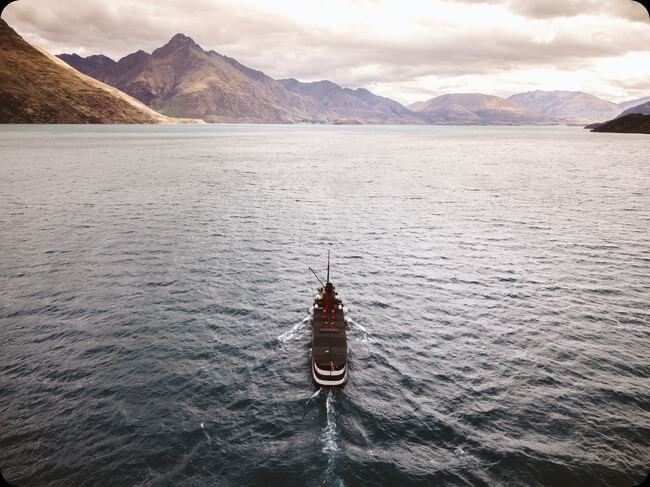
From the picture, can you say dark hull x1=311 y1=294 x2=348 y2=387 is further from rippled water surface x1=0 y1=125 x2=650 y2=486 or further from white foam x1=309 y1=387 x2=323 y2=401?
rippled water surface x1=0 y1=125 x2=650 y2=486

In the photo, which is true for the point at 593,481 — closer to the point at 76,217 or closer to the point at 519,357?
the point at 519,357

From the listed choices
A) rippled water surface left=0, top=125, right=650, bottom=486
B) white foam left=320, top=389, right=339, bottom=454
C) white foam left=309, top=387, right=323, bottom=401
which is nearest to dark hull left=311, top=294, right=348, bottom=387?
white foam left=309, top=387, right=323, bottom=401

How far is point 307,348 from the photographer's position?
3753cm

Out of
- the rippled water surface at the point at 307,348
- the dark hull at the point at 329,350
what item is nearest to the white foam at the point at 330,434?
the rippled water surface at the point at 307,348

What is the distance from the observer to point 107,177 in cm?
11819

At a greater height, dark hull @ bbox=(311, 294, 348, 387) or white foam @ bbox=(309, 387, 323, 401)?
dark hull @ bbox=(311, 294, 348, 387)

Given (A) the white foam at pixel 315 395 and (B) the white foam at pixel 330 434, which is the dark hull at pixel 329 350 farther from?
(B) the white foam at pixel 330 434

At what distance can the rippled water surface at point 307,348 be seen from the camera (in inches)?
985

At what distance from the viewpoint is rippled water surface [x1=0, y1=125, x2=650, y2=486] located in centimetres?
2502

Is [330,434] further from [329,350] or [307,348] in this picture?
[307,348]

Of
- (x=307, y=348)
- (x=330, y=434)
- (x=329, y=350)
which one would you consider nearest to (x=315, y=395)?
(x=329, y=350)

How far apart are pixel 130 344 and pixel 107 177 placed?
326 ft

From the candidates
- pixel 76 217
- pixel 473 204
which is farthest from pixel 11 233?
pixel 473 204

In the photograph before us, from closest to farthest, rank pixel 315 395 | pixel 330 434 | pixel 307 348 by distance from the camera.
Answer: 1. pixel 330 434
2. pixel 315 395
3. pixel 307 348
